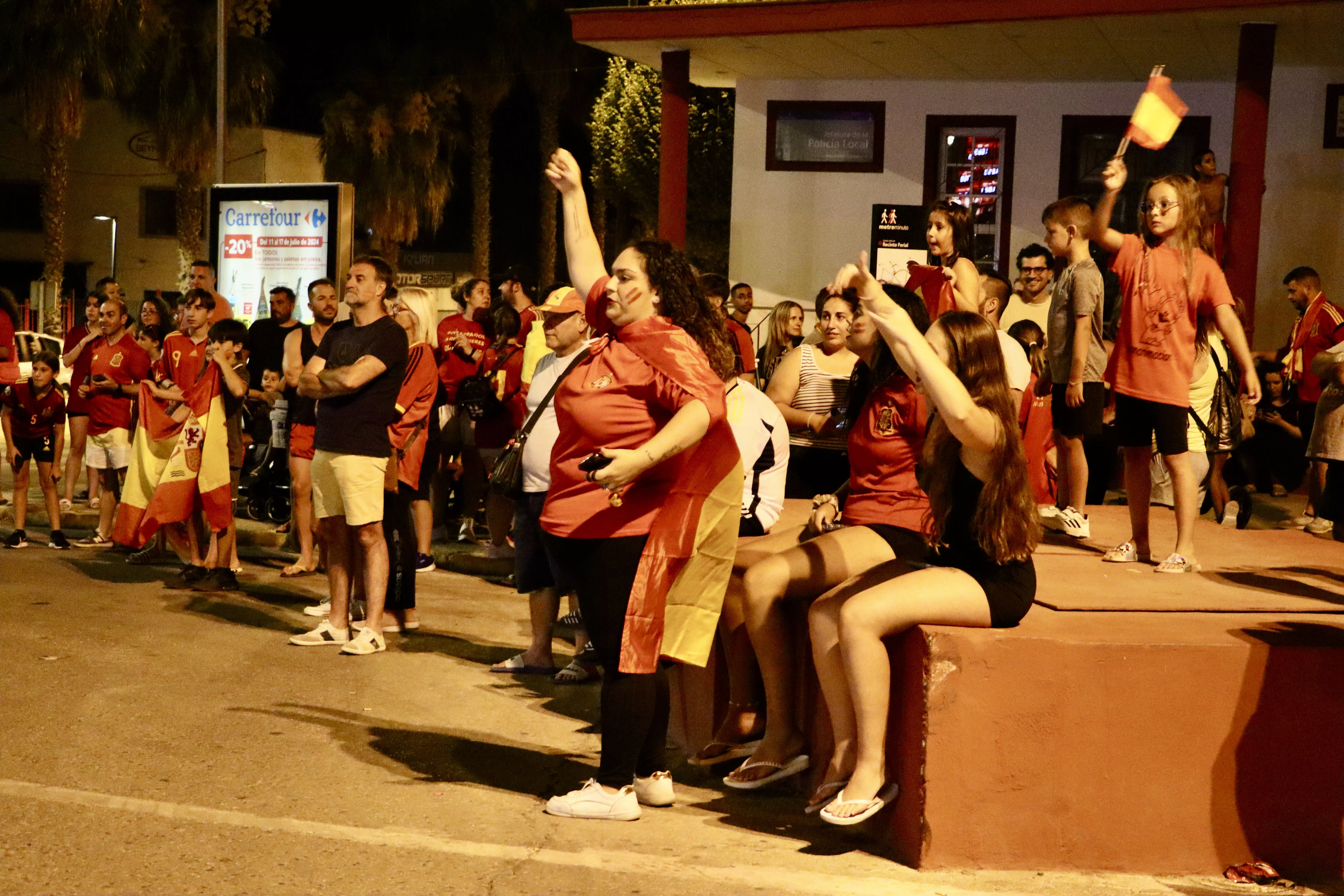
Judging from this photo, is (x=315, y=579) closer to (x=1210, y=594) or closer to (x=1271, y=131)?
(x=1210, y=594)

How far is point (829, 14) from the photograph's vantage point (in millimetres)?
14758

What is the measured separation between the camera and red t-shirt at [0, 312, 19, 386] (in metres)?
10.8

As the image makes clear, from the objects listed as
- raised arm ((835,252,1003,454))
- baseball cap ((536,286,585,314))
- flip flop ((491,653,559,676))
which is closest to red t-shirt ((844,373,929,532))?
raised arm ((835,252,1003,454))

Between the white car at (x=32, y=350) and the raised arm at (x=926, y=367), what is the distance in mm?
8467

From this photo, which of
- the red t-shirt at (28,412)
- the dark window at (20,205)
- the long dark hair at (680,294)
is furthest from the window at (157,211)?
the long dark hair at (680,294)

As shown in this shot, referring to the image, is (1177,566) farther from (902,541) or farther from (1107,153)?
(1107,153)

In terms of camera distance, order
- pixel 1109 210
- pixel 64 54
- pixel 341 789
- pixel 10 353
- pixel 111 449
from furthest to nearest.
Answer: pixel 64 54, pixel 111 449, pixel 10 353, pixel 1109 210, pixel 341 789

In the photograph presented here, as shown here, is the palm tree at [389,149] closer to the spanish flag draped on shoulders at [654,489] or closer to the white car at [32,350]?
the white car at [32,350]

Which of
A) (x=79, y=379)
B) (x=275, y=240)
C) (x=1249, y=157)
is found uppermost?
(x=1249, y=157)

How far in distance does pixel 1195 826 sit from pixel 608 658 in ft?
6.83

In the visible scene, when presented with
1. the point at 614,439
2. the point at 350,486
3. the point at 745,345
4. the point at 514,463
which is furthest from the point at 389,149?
the point at 614,439

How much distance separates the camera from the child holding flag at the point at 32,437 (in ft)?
37.6

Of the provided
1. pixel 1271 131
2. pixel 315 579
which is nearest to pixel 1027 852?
pixel 315 579

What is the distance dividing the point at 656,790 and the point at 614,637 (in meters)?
0.67
